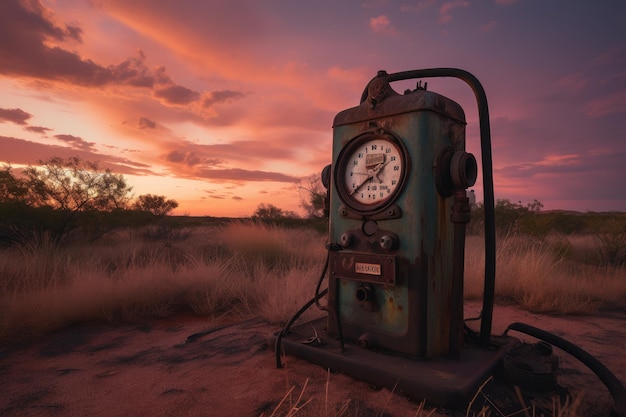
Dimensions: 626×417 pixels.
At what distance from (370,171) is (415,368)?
1.27m

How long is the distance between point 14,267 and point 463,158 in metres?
6.11

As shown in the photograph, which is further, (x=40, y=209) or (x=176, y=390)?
(x=40, y=209)

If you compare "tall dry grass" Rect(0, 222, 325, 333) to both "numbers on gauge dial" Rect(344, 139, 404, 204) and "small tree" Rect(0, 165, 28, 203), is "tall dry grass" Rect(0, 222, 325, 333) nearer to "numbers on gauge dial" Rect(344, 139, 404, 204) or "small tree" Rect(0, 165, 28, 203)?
"numbers on gauge dial" Rect(344, 139, 404, 204)

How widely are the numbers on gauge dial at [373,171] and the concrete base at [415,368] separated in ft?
3.31

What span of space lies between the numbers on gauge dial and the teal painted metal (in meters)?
0.09

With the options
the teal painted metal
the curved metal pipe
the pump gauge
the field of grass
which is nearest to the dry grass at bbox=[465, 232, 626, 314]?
the field of grass

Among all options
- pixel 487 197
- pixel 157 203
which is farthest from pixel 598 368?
pixel 157 203

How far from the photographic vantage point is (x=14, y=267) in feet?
17.1

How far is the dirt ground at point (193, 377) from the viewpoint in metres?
1.93

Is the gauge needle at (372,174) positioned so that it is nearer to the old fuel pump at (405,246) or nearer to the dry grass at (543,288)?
the old fuel pump at (405,246)

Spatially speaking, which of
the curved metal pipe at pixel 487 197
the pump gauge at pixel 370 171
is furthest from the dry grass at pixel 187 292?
the curved metal pipe at pixel 487 197

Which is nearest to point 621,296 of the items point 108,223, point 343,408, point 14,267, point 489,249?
point 489,249

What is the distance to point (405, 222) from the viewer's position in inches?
90.0

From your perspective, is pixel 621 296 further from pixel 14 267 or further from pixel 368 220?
pixel 14 267
